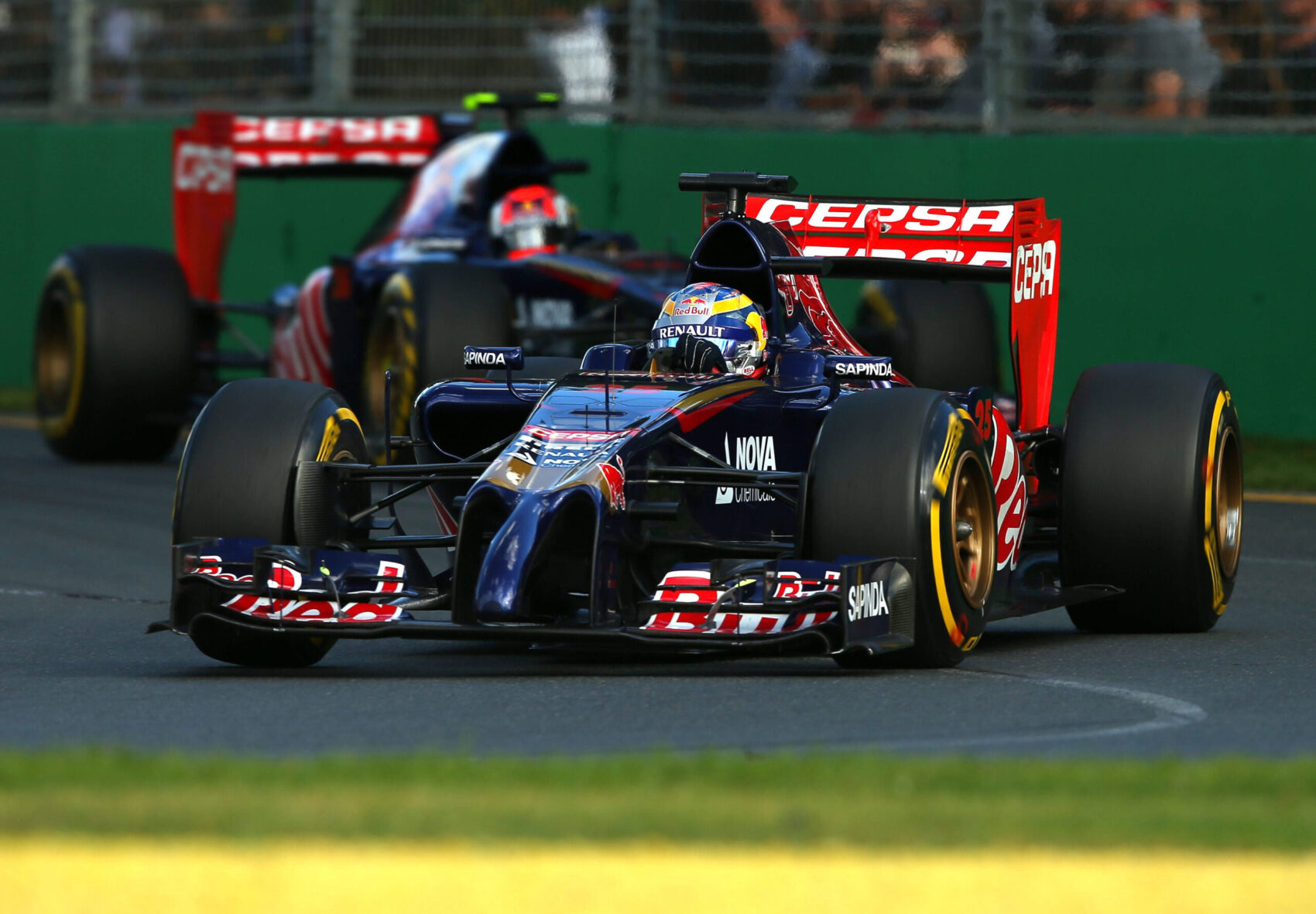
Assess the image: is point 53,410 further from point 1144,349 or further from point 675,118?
point 1144,349

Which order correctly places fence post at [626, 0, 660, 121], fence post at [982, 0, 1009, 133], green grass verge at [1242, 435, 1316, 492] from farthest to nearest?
fence post at [626, 0, 660, 121], fence post at [982, 0, 1009, 133], green grass verge at [1242, 435, 1316, 492]

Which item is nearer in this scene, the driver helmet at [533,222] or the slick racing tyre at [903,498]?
the slick racing tyre at [903,498]

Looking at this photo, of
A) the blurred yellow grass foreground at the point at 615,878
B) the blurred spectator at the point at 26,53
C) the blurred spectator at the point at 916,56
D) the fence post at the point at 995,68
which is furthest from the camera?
the blurred spectator at the point at 26,53

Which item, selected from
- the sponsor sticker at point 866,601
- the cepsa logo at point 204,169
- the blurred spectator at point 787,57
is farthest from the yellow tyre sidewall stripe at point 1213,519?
the cepsa logo at point 204,169

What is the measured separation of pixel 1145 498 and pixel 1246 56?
24.7 feet

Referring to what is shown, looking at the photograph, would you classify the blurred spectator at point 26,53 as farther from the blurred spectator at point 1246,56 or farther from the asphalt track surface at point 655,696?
the asphalt track surface at point 655,696

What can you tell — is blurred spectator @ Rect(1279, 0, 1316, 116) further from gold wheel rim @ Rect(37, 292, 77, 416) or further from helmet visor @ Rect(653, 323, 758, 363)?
gold wheel rim @ Rect(37, 292, 77, 416)

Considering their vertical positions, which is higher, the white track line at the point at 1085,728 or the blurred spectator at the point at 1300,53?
the blurred spectator at the point at 1300,53

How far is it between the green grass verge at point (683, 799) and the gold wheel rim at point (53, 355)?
10.8m

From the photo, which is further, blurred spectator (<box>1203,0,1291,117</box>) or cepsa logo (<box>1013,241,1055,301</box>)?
blurred spectator (<box>1203,0,1291,117</box>)

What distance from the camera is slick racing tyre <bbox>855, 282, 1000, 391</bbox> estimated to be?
48.0 ft

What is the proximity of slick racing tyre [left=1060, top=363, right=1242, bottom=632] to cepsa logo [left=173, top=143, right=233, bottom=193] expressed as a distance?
875 cm

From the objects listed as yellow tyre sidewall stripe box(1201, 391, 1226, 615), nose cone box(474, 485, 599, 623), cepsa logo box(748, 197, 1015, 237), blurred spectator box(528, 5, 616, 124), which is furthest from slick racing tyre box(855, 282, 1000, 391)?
nose cone box(474, 485, 599, 623)

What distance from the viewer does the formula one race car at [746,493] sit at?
727 centimetres
